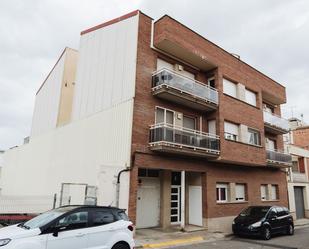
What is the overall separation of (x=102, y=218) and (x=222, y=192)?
1134cm

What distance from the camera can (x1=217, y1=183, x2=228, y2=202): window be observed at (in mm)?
17205

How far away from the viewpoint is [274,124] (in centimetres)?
2208

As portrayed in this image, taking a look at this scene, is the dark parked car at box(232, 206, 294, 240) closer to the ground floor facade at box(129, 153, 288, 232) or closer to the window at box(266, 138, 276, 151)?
the ground floor facade at box(129, 153, 288, 232)

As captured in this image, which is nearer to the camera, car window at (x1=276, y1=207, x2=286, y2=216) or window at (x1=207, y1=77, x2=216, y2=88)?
car window at (x1=276, y1=207, x2=286, y2=216)

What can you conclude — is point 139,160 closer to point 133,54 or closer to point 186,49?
point 133,54

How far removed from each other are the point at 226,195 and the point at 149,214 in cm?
539

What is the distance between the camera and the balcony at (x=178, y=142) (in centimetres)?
1354

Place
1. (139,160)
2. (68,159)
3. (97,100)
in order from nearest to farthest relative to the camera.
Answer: (139,160) → (97,100) → (68,159)

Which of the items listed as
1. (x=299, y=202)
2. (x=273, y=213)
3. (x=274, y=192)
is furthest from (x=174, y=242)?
(x=299, y=202)

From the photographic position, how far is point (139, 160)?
13273 mm

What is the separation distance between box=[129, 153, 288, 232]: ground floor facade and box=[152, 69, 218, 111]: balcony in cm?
323

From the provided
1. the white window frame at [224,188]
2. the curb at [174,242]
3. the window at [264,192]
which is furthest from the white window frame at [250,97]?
the curb at [174,242]

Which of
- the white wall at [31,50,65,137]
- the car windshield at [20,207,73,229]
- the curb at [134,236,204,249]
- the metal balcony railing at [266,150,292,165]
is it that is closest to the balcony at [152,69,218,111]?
the metal balcony railing at [266,150,292,165]

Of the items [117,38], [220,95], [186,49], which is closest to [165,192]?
[220,95]
